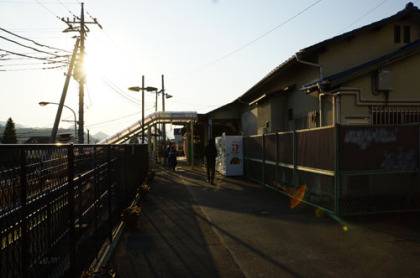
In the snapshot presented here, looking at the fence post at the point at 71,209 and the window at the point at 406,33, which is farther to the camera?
the window at the point at 406,33

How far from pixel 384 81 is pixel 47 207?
10168 mm

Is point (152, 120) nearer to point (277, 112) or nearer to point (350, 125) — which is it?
point (277, 112)

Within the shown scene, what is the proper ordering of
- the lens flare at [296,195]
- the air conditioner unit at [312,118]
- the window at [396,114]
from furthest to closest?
1. the air conditioner unit at [312,118]
2. the window at [396,114]
3. the lens flare at [296,195]

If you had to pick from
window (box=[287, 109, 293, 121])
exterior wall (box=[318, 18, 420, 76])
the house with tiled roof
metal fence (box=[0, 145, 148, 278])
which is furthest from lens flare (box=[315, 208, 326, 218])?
window (box=[287, 109, 293, 121])

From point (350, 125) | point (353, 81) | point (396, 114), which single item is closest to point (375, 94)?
point (353, 81)

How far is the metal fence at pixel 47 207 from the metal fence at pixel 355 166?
17.0ft

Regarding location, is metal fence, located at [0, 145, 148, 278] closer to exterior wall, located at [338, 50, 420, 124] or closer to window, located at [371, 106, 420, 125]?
exterior wall, located at [338, 50, 420, 124]

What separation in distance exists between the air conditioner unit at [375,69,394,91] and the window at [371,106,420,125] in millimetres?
659

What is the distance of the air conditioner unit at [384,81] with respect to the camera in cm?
1001

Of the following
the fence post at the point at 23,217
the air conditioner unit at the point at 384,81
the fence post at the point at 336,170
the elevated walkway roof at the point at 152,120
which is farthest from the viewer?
the elevated walkway roof at the point at 152,120

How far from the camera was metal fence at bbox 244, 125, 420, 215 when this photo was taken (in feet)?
24.2

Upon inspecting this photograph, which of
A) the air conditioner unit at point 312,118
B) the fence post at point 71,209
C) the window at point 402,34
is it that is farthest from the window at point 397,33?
the fence post at point 71,209

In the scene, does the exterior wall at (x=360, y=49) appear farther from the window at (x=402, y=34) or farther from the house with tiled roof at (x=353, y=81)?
the window at (x=402, y=34)

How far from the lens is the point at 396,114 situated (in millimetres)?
10445
